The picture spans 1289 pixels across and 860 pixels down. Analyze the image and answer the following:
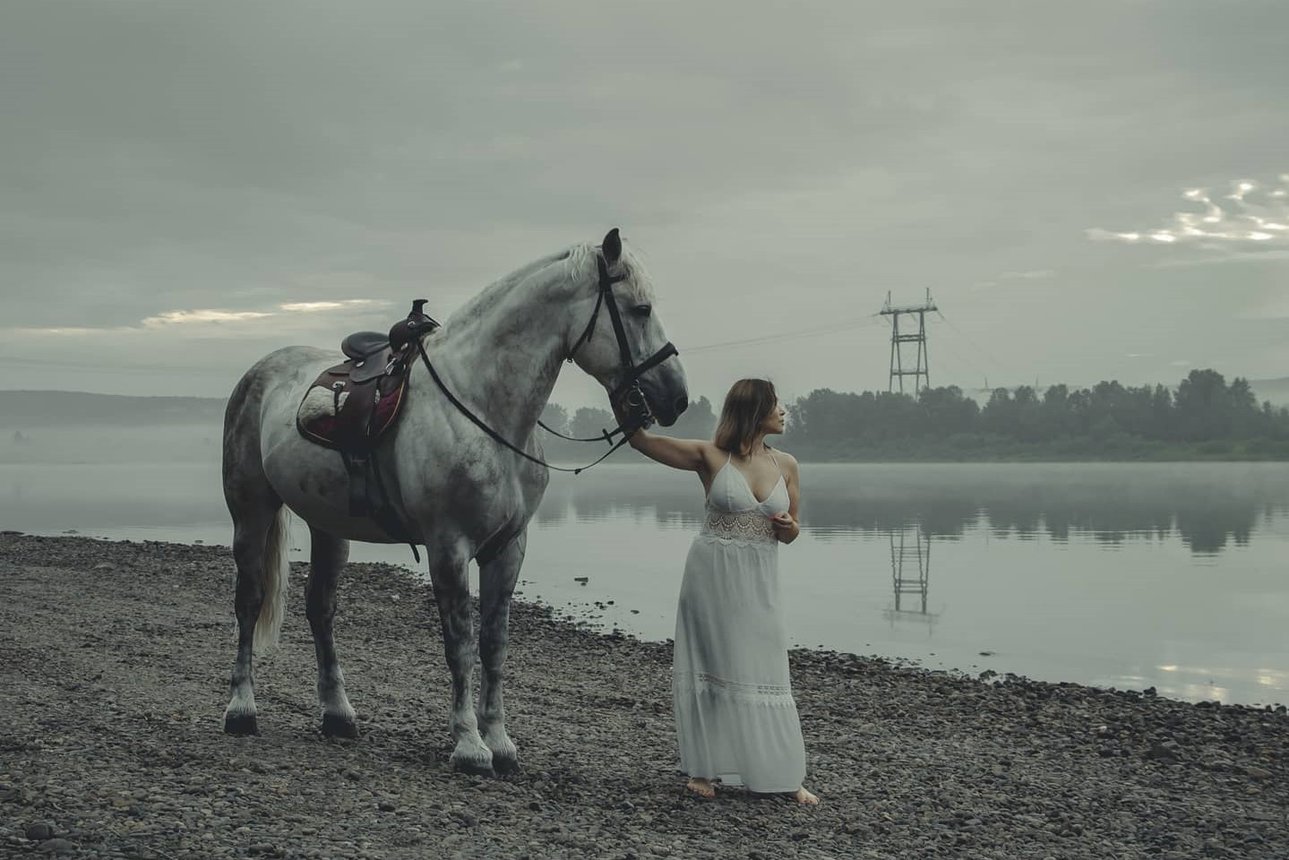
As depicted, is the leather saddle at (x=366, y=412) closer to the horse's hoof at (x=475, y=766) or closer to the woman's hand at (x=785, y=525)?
the horse's hoof at (x=475, y=766)

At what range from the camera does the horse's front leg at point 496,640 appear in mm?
5965

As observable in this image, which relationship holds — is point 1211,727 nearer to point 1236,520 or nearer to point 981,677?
point 981,677

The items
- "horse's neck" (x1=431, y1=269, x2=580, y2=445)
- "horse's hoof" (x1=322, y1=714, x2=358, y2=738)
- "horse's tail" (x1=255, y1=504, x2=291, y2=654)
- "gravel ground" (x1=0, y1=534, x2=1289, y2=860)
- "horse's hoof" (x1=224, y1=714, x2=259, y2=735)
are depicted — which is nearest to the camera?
"gravel ground" (x1=0, y1=534, x2=1289, y2=860)

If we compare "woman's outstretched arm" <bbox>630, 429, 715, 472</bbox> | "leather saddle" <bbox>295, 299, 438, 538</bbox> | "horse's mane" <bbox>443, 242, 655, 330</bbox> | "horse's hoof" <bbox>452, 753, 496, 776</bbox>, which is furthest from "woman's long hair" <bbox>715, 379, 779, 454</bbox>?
"horse's hoof" <bbox>452, 753, 496, 776</bbox>

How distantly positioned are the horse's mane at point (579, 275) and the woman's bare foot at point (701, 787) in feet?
8.43

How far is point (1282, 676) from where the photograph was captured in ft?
42.0

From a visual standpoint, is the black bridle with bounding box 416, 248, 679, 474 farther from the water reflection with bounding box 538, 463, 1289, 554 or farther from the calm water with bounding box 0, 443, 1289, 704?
the water reflection with bounding box 538, 463, 1289, 554

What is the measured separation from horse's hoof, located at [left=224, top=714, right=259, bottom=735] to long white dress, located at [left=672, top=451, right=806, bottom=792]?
2.73m

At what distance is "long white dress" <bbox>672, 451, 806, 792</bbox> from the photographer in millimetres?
5750

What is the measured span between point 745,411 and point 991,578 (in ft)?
58.9

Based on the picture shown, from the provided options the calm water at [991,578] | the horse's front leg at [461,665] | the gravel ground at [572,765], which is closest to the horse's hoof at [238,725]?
the gravel ground at [572,765]

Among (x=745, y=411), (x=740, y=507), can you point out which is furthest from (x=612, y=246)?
(x=740, y=507)

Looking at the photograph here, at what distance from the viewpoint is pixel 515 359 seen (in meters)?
5.79

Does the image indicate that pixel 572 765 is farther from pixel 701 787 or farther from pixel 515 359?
pixel 515 359
